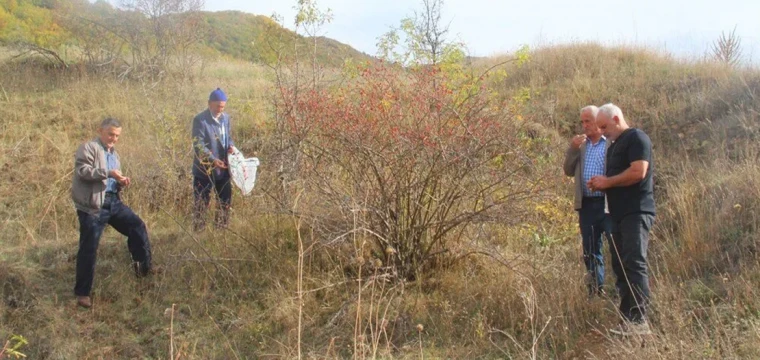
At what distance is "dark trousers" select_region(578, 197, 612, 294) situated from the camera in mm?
4648

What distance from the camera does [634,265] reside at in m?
3.96

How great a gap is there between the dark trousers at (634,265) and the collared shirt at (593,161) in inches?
29.3

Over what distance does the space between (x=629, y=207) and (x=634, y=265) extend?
0.39 metres

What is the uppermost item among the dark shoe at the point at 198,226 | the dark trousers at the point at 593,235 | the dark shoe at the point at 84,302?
the dark trousers at the point at 593,235

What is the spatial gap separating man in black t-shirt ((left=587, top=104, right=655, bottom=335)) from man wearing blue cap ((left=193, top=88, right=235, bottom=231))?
369 cm

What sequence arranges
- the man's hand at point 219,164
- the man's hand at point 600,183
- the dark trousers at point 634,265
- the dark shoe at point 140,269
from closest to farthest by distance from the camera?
1. the dark trousers at point 634,265
2. the man's hand at point 600,183
3. the dark shoe at point 140,269
4. the man's hand at point 219,164

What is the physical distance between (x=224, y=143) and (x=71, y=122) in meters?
4.94

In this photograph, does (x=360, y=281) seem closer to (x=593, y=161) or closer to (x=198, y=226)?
(x=593, y=161)

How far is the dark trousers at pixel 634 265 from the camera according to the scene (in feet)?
12.9

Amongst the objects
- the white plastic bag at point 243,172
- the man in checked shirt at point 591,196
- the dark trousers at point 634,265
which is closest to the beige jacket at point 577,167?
the man in checked shirt at point 591,196

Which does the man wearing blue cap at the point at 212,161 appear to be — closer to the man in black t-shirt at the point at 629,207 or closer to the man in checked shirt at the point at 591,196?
the man in checked shirt at the point at 591,196

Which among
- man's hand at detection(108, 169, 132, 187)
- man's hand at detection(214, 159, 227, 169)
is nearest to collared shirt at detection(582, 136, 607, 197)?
man's hand at detection(214, 159, 227, 169)

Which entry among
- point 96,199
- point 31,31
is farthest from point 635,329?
point 31,31

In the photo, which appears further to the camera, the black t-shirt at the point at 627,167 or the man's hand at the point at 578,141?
the man's hand at the point at 578,141
